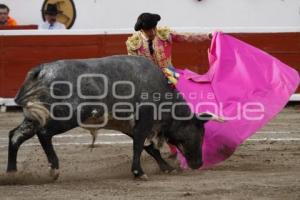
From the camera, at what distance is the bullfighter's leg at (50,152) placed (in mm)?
5230

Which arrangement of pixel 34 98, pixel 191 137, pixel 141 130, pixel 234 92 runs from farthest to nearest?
pixel 234 92 → pixel 191 137 → pixel 141 130 → pixel 34 98

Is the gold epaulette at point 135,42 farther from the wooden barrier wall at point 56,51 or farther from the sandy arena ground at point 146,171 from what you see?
the wooden barrier wall at point 56,51

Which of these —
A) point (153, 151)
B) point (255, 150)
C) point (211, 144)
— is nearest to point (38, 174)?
point (153, 151)

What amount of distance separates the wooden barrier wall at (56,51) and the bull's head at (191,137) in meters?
3.79

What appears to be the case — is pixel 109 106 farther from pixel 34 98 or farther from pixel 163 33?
pixel 163 33

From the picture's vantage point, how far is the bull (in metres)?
5.17

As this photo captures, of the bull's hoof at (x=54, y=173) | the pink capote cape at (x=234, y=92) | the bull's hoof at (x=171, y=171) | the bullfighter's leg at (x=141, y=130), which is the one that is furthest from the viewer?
the pink capote cape at (x=234, y=92)

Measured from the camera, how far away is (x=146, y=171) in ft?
19.5

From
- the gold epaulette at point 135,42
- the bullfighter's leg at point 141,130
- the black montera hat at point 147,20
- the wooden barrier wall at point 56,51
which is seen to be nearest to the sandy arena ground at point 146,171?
the bullfighter's leg at point 141,130

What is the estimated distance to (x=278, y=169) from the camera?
231 inches

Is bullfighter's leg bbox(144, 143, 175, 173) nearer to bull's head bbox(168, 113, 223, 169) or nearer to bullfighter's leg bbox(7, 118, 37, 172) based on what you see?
bull's head bbox(168, 113, 223, 169)

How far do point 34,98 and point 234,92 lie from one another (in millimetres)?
1597

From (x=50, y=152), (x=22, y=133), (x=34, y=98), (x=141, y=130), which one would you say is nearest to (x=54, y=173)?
(x=50, y=152)

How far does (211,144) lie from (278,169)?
1.64 feet
